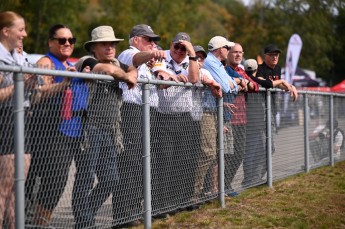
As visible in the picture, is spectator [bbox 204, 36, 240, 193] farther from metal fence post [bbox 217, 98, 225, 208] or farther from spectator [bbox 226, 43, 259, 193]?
metal fence post [bbox 217, 98, 225, 208]

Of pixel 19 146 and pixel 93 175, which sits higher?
pixel 19 146

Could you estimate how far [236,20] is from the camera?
2810 inches

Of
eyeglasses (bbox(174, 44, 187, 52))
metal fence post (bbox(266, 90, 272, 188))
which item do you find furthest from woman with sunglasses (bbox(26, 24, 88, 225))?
metal fence post (bbox(266, 90, 272, 188))

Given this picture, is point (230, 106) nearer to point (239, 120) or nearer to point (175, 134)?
point (239, 120)

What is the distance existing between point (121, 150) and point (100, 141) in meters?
0.44

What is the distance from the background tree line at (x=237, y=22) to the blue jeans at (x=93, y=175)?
31.6m

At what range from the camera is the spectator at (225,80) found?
10.8m

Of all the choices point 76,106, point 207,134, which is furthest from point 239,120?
point 76,106

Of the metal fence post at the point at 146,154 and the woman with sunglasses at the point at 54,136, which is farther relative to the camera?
the metal fence post at the point at 146,154

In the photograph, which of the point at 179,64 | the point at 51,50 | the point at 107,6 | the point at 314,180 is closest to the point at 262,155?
the point at 314,180

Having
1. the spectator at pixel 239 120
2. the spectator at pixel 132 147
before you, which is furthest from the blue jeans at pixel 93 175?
the spectator at pixel 239 120

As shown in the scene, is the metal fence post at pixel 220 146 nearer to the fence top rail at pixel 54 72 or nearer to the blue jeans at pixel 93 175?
the fence top rail at pixel 54 72

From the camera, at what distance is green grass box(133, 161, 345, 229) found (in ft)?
29.7

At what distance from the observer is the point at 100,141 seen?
303 inches
